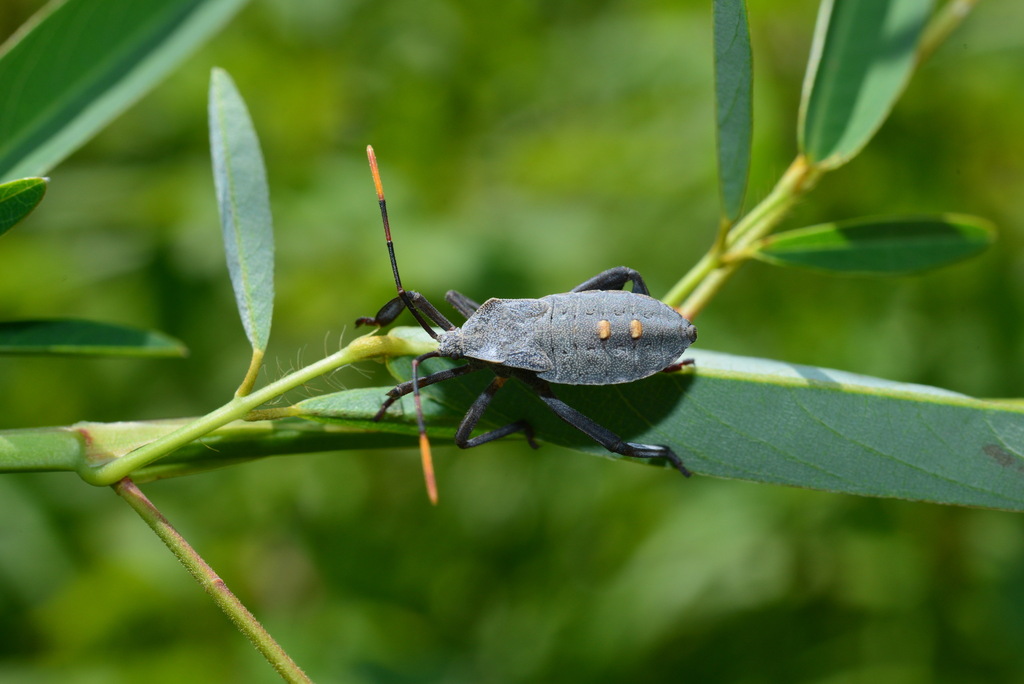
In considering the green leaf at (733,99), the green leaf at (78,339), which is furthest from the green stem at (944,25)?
the green leaf at (78,339)

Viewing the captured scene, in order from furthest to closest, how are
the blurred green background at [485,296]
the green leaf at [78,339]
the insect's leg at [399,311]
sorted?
the blurred green background at [485,296] → the insect's leg at [399,311] → the green leaf at [78,339]

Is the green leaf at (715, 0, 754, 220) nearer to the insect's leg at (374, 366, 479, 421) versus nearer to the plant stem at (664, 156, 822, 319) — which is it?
the plant stem at (664, 156, 822, 319)

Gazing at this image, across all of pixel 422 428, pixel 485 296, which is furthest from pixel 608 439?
pixel 485 296

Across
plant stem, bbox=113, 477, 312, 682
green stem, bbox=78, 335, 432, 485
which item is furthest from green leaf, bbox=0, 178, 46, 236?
plant stem, bbox=113, 477, 312, 682

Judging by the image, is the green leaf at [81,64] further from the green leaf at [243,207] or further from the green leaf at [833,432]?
the green leaf at [833,432]

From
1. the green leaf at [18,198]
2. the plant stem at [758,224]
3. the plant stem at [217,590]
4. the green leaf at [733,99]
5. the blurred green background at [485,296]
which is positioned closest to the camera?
the plant stem at [217,590]

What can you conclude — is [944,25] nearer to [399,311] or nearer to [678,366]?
[678,366]
